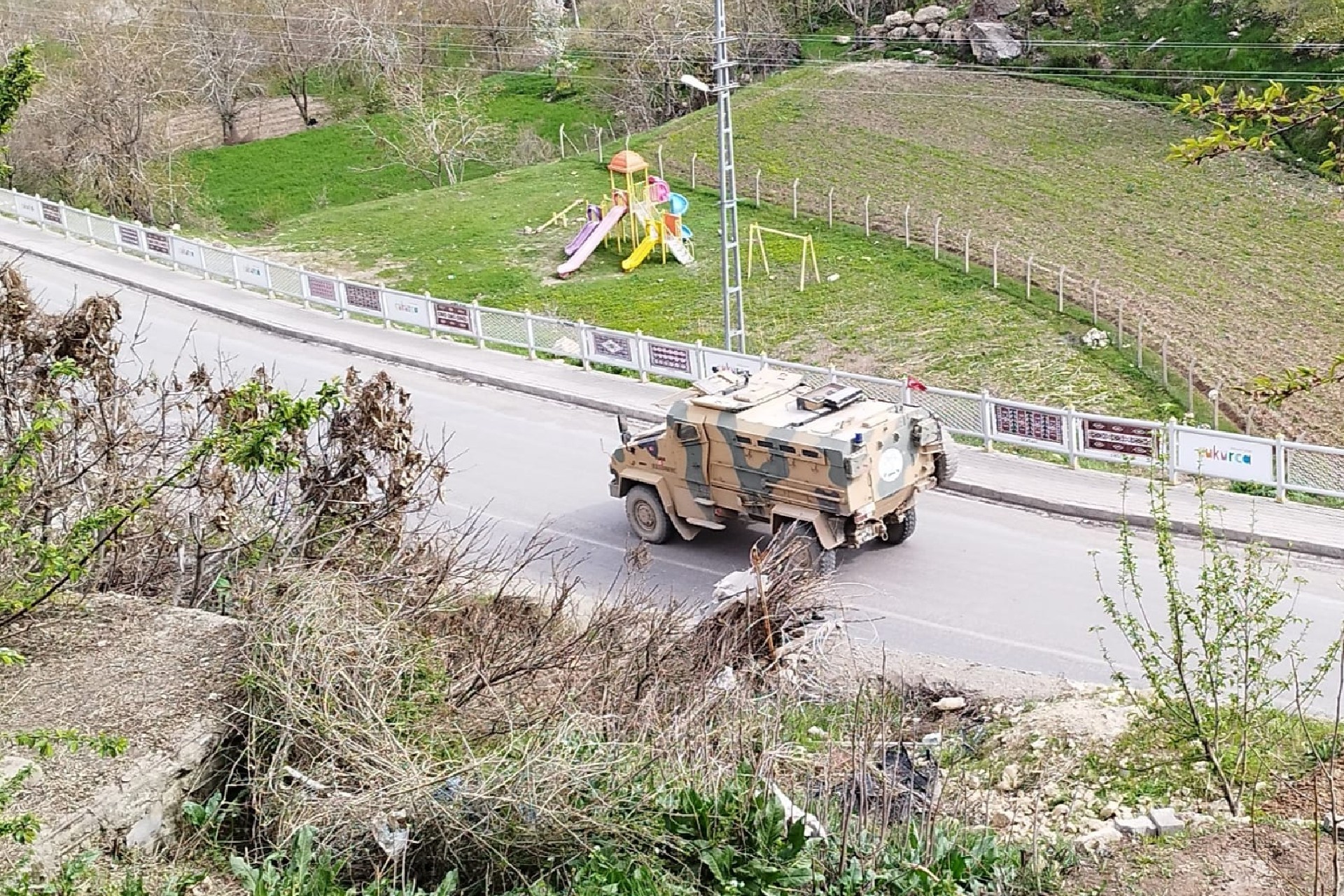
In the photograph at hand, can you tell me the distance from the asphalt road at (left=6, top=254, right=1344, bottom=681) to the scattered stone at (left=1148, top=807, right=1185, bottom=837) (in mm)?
2690

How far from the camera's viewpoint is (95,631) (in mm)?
11023

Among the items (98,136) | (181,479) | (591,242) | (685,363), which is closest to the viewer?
(181,479)

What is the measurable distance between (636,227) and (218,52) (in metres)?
28.7

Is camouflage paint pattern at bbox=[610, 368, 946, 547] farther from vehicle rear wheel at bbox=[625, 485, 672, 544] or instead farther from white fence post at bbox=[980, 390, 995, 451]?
white fence post at bbox=[980, 390, 995, 451]

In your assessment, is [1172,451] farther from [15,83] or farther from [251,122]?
[251,122]

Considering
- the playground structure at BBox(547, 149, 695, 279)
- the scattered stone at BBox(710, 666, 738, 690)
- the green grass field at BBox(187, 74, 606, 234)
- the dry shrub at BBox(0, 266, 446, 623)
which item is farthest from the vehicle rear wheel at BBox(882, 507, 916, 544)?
the green grass field at BBox(187, 74, 606, 234)

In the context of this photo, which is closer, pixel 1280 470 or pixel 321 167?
pixel 1280 470

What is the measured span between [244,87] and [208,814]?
58.8m

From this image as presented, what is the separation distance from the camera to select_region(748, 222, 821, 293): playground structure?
34250 millimetres

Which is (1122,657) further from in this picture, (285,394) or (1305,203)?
(1305,203)

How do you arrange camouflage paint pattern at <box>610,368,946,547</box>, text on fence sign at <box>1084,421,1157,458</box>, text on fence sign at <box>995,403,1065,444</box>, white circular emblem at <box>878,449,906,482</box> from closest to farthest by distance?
1. camouflage paint pattern at <box>610,368,946,547</box>
2. white circular emblem at <box>878,449,906,482</box>
3. text on fence sign at <box>1084,421,1157,458</box>
4. text on fence sign at <box>995,403,1065,444</box>

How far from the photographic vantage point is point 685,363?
25578 millimetres

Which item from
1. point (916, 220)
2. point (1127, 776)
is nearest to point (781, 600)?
point (1127, 776)

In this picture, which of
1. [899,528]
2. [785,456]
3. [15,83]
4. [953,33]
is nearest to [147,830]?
[15,83]
